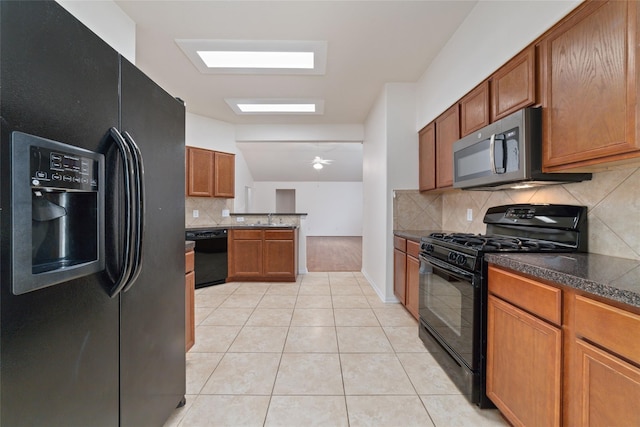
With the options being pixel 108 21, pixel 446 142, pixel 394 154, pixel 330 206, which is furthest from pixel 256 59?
pixel 330 206

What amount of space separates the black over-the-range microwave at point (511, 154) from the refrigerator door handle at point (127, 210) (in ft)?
6.26

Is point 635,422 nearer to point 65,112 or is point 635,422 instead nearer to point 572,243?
point 572,243

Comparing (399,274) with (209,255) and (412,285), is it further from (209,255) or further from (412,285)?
(209,255)

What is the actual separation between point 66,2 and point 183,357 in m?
→ 2.16

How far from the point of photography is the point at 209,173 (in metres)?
4.34

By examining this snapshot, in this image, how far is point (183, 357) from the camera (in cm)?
149

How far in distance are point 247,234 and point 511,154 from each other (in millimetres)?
3516

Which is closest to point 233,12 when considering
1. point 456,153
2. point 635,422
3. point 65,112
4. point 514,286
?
point 65,112

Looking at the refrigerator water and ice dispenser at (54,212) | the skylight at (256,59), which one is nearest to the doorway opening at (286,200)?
the skylight at (256,59)

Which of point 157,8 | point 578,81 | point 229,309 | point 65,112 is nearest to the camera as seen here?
point 65,112

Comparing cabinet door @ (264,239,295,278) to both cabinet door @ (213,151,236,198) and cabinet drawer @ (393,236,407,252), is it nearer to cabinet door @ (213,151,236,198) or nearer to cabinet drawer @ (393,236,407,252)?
cabinet door @ (213,151,236,198)

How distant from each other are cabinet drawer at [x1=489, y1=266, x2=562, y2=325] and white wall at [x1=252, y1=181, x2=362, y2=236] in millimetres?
9451

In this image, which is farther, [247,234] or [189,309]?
[247,234]

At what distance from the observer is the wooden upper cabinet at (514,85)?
151 centimetres
